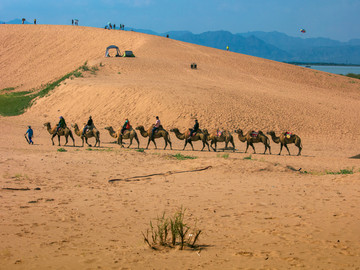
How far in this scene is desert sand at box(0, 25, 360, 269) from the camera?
7578 millimetres

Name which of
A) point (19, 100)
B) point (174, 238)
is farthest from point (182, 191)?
point (19, 100)

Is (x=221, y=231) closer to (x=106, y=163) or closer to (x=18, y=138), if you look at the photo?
(x=106, y=163)

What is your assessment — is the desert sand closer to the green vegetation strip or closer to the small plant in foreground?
the small plant in foreground

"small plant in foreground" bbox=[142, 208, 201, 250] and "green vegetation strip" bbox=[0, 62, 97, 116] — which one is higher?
"green vegetation strip" bbox=[0, 62, 97, 116]

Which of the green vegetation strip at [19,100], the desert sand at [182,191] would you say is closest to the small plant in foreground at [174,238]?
the desert sand at [182,191]

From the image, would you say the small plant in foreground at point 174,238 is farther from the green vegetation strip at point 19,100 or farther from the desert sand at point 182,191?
the green vegetation strip at point 19,100

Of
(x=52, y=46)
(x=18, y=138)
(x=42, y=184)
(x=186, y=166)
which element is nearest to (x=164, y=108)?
(x=18, y=138)

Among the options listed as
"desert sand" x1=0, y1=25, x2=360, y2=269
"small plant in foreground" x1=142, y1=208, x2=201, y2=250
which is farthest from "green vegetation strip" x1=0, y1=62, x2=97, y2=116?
"small plant in foreground" x1=142, y1=208, x2=201, y2=250

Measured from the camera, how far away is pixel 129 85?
36875 mm

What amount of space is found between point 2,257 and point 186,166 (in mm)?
9024

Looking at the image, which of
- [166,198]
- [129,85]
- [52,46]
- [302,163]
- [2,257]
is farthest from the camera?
[52,46]

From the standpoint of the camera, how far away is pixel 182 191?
12.2m

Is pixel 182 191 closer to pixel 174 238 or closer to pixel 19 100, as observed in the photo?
pixel 174 238

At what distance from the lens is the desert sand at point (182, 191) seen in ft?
24.9
